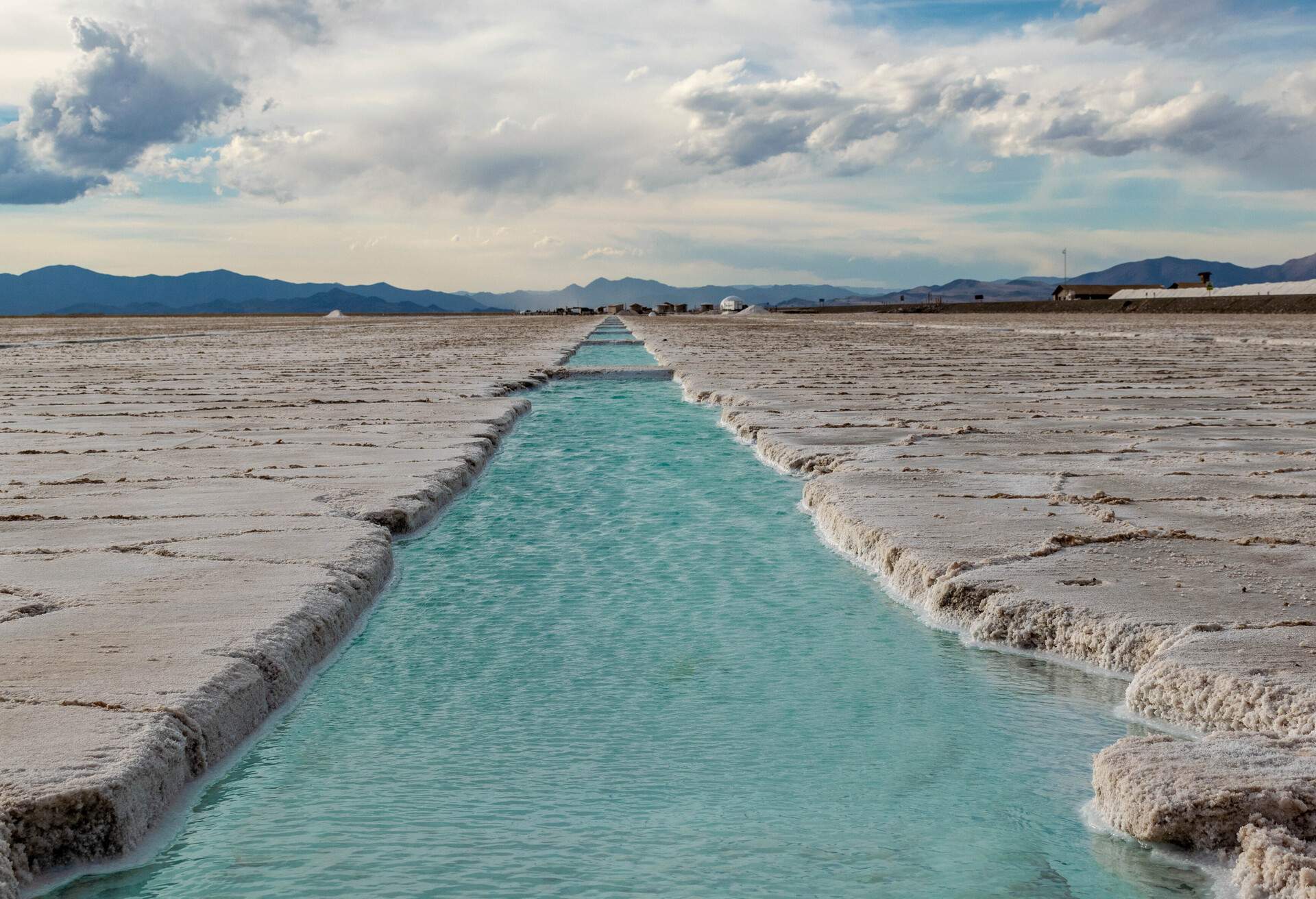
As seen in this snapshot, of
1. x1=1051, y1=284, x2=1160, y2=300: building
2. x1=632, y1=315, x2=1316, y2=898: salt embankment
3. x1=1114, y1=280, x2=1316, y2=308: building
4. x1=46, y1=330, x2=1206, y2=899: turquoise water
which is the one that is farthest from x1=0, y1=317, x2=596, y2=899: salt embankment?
x1=1051, y1=284, x2=1160, y2=300: building

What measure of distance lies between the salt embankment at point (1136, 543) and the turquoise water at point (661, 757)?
111 mm

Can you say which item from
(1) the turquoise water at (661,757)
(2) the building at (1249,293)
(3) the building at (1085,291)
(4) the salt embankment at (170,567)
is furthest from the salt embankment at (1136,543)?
(3) the building at (1085,291)

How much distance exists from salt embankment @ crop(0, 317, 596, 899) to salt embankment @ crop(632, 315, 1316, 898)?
60.1 inches

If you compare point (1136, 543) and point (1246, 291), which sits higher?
point (1246, 291)

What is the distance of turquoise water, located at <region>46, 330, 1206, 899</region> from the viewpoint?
181 cm

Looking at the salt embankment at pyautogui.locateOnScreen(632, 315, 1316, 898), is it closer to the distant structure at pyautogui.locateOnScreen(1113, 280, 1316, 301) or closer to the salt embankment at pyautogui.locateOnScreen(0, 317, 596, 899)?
the salt embankment at pyautogui.locateOnScreen(0, 317, 596, 899)

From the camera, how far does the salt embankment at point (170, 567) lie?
1.88 m

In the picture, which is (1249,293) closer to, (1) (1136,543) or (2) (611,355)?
(2) (611,355)

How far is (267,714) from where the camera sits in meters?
2.41

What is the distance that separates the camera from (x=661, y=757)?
2.21m

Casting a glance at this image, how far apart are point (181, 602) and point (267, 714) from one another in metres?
0.49

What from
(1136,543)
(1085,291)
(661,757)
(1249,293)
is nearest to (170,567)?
(661,757)

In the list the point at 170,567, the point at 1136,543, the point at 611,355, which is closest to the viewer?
the point at 170,567

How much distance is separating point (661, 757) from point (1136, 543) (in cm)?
177
